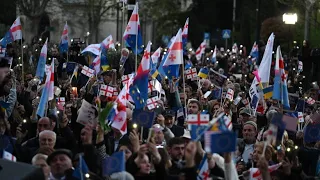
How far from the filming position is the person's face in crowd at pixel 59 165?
9836 mm

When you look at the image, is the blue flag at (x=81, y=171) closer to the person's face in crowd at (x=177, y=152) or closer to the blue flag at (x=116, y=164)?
the blue flag at (x=116, y=164)

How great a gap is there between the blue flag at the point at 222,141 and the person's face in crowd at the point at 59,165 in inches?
55.2

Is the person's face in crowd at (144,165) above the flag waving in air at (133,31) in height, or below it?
below

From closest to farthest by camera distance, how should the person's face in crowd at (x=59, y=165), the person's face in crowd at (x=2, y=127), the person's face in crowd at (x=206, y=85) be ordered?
1. the person's face in crowd at (x=59, y=165)
2. the person's face in crowd at (x=2, y=127)
3. the person's face in crowd at (x=206, y=85)

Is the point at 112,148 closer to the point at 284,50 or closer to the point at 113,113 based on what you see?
the point at 113,113

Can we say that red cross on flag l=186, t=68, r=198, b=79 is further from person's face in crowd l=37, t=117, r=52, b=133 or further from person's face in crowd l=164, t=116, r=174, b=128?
person's face in crowd l=37, t=117, r=52, b=133

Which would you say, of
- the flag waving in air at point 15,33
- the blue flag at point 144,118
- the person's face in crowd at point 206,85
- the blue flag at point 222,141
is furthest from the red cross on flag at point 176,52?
the blue flag at point 222,141

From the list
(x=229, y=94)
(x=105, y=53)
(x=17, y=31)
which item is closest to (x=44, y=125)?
(x=229, y=94)

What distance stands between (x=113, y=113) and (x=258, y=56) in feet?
82.6

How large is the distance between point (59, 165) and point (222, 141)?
1.56 metres

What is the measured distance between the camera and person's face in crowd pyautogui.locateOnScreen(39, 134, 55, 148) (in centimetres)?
1139

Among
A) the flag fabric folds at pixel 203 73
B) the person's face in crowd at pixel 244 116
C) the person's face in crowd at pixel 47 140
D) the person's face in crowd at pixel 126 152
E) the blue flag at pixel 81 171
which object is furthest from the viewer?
the flag fabric folds at pixel 203 73

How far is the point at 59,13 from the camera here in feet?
208

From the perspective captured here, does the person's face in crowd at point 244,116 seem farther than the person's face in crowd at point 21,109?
No
